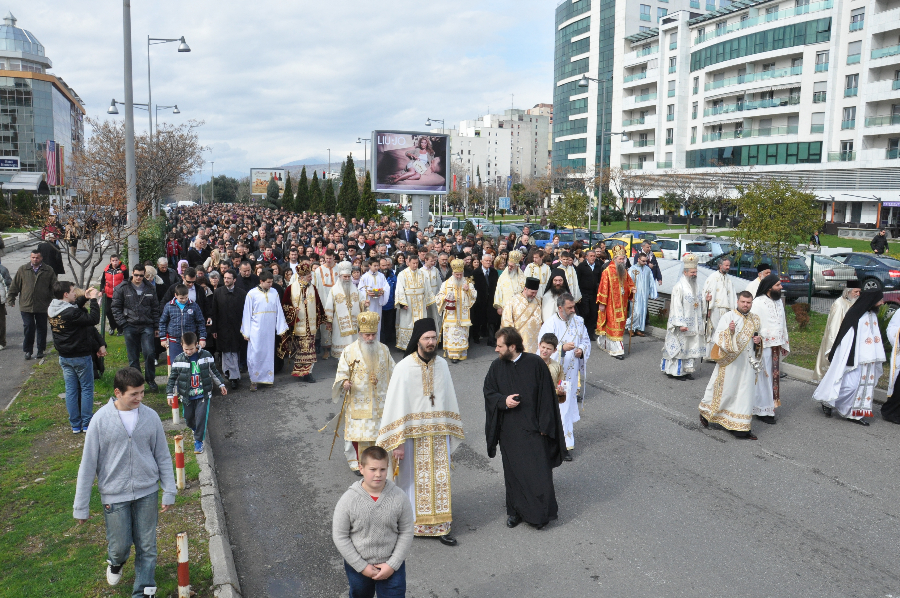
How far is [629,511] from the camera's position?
6605 millimetres

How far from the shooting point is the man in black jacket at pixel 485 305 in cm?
1454

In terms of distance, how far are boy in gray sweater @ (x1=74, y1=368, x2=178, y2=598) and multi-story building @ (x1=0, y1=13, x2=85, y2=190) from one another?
93411 millimetres

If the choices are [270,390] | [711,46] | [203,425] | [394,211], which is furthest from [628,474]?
[711,46]

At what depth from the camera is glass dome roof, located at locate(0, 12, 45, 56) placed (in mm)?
95625

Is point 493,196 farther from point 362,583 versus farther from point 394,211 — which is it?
point 362,583

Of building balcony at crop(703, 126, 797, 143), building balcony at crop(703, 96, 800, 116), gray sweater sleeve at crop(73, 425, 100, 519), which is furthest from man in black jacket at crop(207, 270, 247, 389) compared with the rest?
building balcony at crop(703, 96, 800, 116)

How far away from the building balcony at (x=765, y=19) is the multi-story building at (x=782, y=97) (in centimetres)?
10

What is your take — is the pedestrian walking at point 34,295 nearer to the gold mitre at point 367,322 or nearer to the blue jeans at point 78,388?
the blue jeans at point 78,388

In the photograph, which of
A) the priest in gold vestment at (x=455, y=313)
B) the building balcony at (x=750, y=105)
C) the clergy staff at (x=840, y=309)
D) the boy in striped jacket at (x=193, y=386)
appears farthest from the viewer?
the building balcony at (x=750, y=105)

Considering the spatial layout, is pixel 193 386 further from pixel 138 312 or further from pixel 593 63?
pixel 593 63

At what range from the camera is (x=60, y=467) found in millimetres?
7418

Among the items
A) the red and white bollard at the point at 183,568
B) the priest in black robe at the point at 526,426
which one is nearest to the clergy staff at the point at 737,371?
the priest in black robe at the point at 526,426

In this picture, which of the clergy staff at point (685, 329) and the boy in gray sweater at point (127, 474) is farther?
the clergy staff at point (685, 329)

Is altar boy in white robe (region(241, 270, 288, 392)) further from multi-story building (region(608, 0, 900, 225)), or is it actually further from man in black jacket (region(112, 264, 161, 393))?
multi-story building (region(608, 0, 900, 225))
